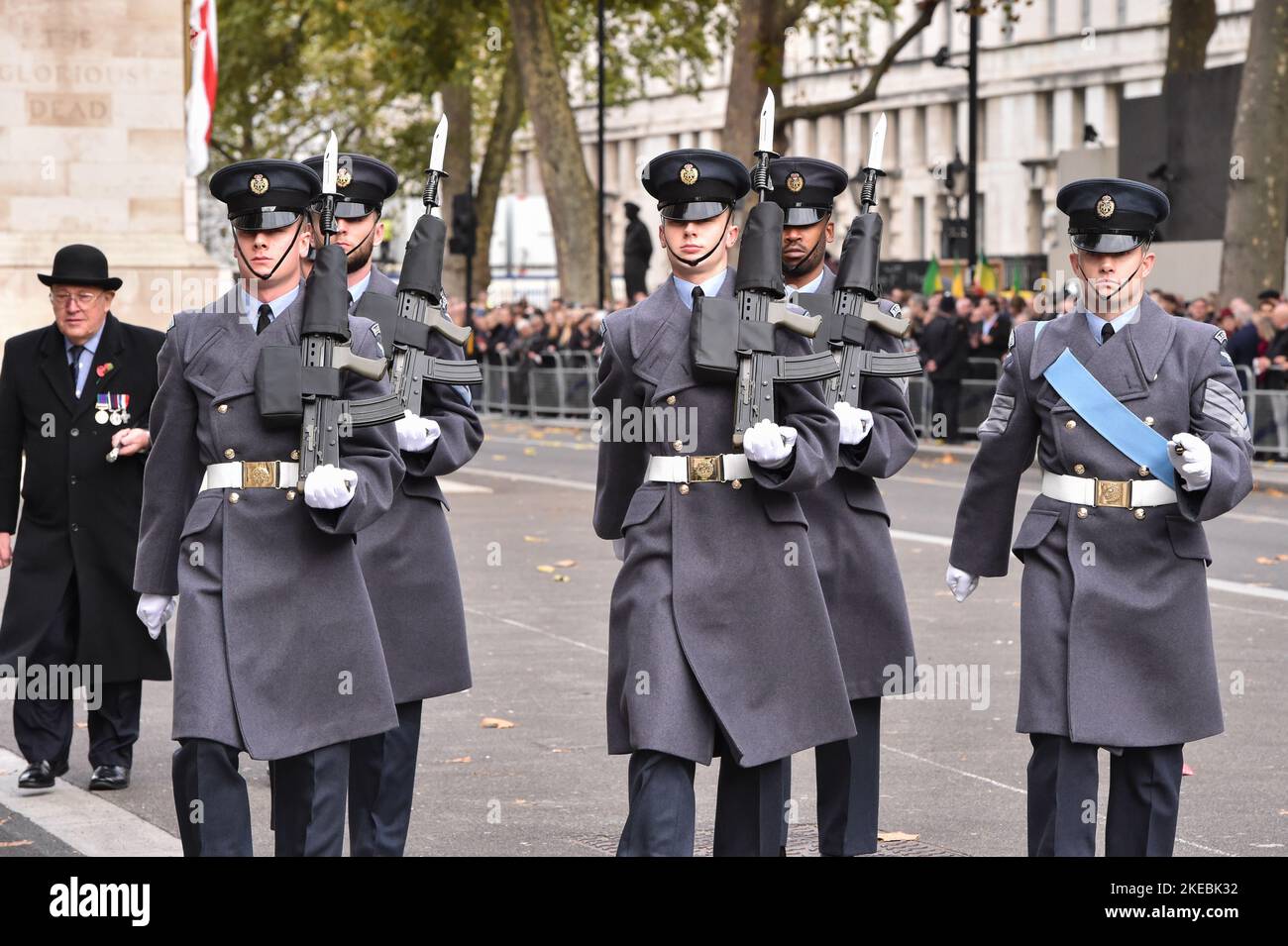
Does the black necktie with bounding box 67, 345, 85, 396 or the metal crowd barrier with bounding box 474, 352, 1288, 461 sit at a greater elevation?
the black necktie with bounding box 67, 345, 85, 396

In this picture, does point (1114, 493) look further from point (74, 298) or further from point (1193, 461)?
point (74, 298)

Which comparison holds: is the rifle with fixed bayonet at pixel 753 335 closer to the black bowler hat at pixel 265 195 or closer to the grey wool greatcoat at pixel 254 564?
the grey wool greatcoat at pixel 254 564

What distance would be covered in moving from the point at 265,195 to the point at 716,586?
155 cm

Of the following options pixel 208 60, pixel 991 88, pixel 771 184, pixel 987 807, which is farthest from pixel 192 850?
pixel 991 88

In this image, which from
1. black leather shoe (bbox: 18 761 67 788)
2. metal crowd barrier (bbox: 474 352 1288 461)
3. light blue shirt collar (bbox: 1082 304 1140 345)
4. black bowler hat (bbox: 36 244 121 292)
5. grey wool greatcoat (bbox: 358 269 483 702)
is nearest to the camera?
light blue shirt collar (bbox: 1082 304 1140 345)

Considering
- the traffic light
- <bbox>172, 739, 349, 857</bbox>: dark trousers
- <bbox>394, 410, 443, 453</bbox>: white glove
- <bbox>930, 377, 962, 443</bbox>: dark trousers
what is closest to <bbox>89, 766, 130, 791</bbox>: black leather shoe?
<bbox>394, 410, 443, 453</bbox>: white glove

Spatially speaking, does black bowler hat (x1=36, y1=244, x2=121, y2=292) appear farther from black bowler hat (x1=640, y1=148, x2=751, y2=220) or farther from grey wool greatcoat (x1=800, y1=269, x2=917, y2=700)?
black bowler hat (x1=640, y1=148, x2=751, y2=220)

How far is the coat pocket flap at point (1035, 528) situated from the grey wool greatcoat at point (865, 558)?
0.77 metres

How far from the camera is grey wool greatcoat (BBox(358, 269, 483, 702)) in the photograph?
7219 mm

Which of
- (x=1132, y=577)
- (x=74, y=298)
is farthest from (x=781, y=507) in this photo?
(x=74, y=298)

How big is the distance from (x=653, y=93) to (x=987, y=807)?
7589cm

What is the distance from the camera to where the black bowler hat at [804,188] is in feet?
24.0

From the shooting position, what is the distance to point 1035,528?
21.7 ft

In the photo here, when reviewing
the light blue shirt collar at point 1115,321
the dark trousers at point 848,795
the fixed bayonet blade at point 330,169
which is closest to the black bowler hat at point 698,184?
the fixed bayonet blade at point 330,169
